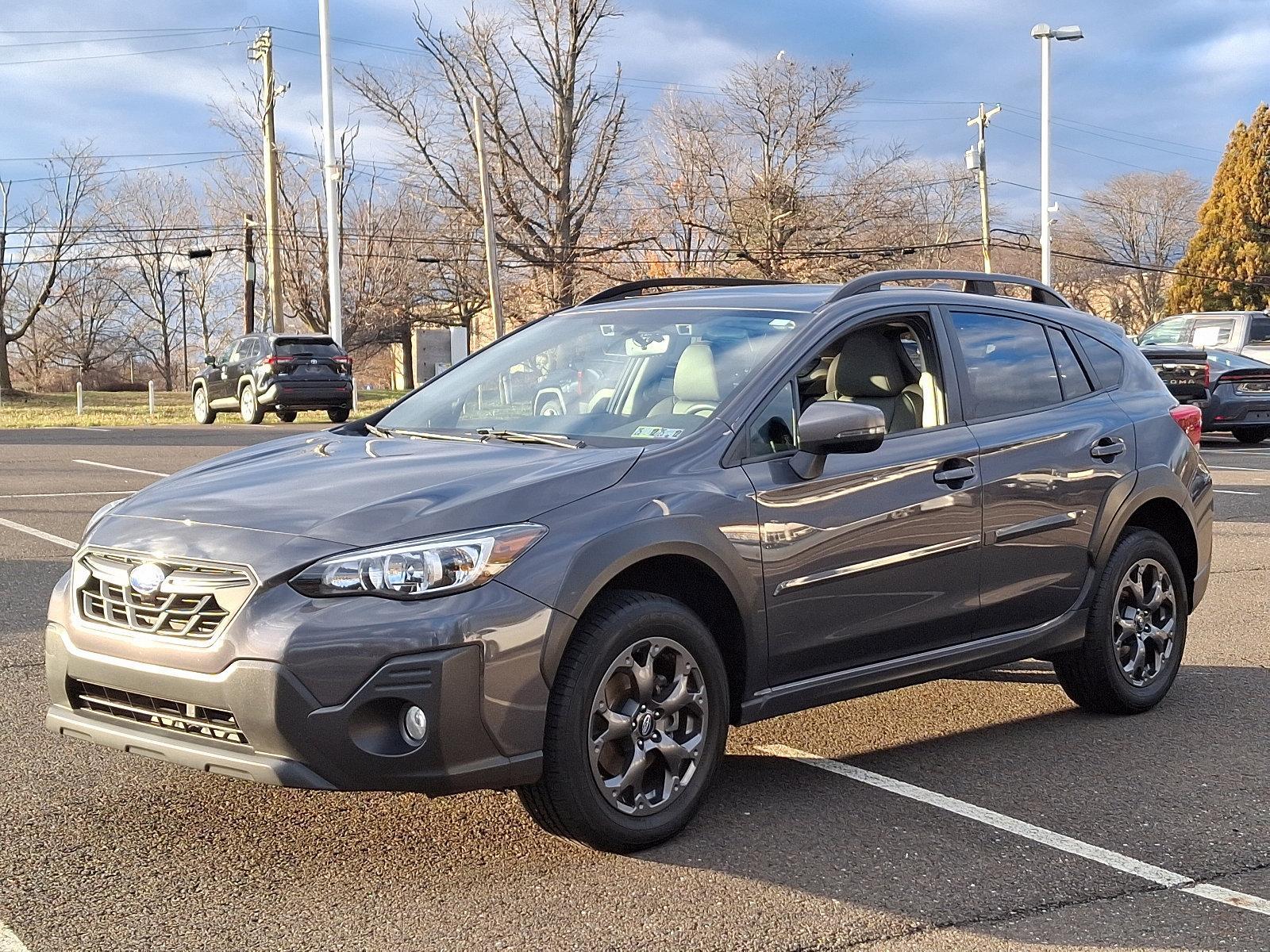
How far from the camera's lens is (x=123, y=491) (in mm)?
13852

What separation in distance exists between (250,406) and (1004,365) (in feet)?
82.6

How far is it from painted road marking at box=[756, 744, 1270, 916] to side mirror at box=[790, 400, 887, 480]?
3.67 ft

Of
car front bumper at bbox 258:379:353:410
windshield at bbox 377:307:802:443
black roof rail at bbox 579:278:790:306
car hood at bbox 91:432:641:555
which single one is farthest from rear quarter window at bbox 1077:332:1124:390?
car front bumper at bbox 258:379:353:410

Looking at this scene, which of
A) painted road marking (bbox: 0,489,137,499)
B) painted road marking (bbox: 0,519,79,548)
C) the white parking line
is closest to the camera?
the white parking line

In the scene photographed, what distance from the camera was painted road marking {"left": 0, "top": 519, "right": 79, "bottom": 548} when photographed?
10141 mm

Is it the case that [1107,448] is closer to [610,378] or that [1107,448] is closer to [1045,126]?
[610,378]

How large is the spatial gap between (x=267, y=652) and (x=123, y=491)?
11029 mm

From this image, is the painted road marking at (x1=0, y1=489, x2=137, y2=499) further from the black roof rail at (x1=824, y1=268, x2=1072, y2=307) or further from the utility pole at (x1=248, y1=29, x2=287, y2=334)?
the utility pole at (x1=248, y1=29, x2=287, y2=334)

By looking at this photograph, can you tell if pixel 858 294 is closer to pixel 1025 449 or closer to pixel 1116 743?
pixel 1025 449

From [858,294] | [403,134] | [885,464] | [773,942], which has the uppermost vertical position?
[403,134]

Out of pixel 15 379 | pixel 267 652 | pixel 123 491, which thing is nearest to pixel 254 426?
pixel 123 491

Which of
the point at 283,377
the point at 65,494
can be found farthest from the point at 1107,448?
the point at 283,377

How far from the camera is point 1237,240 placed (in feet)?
189

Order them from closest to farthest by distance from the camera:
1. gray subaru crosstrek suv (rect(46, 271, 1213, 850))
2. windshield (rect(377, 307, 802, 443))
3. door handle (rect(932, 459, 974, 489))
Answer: gray subaru crosstrek suv (rect(46, 271, 1213, 850))
windshield (rect(377, 307, 802, 443))
door handle (rect(932, 459, 974, 489))
